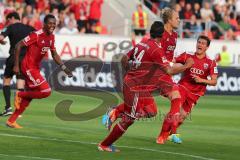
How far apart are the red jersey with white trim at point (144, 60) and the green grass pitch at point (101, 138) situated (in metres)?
1.22

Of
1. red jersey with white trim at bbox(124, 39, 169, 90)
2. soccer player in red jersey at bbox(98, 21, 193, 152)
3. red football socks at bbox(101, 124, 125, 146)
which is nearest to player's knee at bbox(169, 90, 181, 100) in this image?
soccer player in red jersey at bbox(98, 21, 193, 152)

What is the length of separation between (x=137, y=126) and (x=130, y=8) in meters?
18.0

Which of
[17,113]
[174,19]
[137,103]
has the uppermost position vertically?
[174,19]

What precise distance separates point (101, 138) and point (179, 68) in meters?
2.03

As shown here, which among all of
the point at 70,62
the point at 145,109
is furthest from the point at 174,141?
the point at 70,62

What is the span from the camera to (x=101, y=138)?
15719mm

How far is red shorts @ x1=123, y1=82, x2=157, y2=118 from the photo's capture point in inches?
540

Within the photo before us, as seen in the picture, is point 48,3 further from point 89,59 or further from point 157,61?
point 157,61

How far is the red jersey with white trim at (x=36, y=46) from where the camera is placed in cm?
1630

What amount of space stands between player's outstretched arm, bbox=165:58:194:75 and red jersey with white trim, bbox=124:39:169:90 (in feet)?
0.38

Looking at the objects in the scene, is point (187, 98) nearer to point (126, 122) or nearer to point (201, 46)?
point (201, 46)

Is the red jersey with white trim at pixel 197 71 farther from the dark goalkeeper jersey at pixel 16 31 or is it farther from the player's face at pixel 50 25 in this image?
the dark goalkeeper jersey at pixel 16 31

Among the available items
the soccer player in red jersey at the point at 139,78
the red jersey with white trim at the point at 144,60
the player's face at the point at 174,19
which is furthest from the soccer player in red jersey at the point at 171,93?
the red jersey with white trim at the point at 144,60

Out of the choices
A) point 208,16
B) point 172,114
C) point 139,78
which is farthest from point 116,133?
point 208,16
